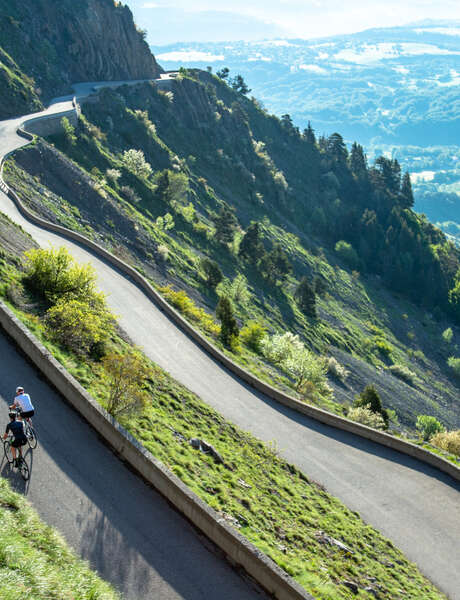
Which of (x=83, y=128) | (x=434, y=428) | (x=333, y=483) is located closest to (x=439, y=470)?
(x=333, y=483)

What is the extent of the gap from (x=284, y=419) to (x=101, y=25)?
96231 mm

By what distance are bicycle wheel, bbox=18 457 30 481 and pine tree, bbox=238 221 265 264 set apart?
6436 centimetres

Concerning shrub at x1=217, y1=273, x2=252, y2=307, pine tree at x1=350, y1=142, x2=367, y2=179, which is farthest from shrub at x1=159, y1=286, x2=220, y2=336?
→ pine tree at x1=350, y1=142, x2=367, y2=179

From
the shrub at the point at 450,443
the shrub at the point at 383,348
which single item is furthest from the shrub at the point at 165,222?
the shrub at the point at 450,443

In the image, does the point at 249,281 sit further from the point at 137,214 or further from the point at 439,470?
the point at 439,470

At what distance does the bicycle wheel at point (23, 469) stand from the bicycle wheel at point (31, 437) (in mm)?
1007

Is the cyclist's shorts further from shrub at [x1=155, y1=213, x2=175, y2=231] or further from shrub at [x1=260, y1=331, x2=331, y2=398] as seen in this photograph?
shrub at [x1=155, y1=213, x2=175, y2=231]

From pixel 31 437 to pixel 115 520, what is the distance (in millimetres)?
3510

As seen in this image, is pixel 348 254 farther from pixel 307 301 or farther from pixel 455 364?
pixel 307 301

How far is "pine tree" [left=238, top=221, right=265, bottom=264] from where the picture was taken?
7569 cm

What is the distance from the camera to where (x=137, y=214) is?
6138 centimetres

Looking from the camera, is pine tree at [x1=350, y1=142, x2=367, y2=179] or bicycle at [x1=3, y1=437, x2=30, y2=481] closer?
bicycle at [x1=3, y1=437, x2=30, y2=481]

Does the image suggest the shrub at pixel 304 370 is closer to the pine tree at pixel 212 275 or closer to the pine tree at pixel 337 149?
the pine tree at pixel 212 275

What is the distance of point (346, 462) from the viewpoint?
2470 centimetres
